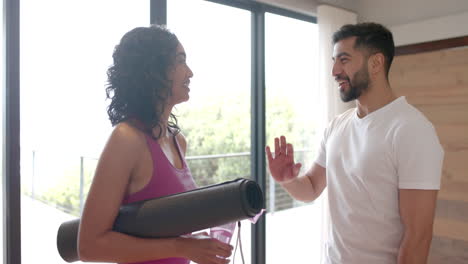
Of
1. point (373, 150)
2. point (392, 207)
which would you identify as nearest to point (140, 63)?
point (373, 150)

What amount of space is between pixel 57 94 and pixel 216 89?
128 cm

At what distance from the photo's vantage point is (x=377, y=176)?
4.12ft

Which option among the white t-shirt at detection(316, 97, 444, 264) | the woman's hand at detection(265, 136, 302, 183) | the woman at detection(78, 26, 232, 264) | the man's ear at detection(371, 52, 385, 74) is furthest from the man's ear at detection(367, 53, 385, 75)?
the woman at detection(78, 26, 232, 264)

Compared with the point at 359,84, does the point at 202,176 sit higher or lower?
lower

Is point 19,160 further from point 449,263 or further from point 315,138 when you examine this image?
point 449,263

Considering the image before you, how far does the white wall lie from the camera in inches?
102

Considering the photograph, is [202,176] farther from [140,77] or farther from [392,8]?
[140,77]

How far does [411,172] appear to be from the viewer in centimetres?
116

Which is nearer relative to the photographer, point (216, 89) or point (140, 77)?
point (140, 77)

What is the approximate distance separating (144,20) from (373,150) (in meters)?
1.55

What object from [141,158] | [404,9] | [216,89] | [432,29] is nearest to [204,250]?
[141,158]

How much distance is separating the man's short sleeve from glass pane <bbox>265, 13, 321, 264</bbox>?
1.65 metres

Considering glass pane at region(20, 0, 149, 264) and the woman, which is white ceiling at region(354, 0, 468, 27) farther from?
the woman

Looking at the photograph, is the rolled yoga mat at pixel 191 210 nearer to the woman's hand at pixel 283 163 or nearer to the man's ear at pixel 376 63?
the woman's hand at pixel 283 163
